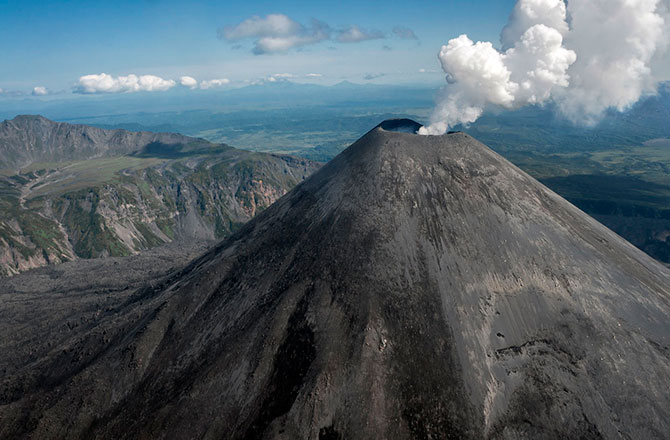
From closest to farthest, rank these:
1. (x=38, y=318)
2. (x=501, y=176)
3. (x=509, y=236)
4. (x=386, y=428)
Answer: (x=386, y=428), (x=509, y=236), (x=501, y=176), (x=38, y=318)

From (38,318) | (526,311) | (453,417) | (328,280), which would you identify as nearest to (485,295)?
(526,311)

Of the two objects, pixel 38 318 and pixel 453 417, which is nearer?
pixel 453 417

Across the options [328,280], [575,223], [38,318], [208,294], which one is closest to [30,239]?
[38,318]

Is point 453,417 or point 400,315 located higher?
point 400,315

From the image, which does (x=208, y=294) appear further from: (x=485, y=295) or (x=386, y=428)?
(x=485, y=295)

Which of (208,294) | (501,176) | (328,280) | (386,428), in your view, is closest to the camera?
(386,428)

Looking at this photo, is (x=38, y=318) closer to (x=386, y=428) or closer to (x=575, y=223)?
(x=386, y=428)

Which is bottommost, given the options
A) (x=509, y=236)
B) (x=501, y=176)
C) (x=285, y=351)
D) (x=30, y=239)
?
(x=30, y=239)
